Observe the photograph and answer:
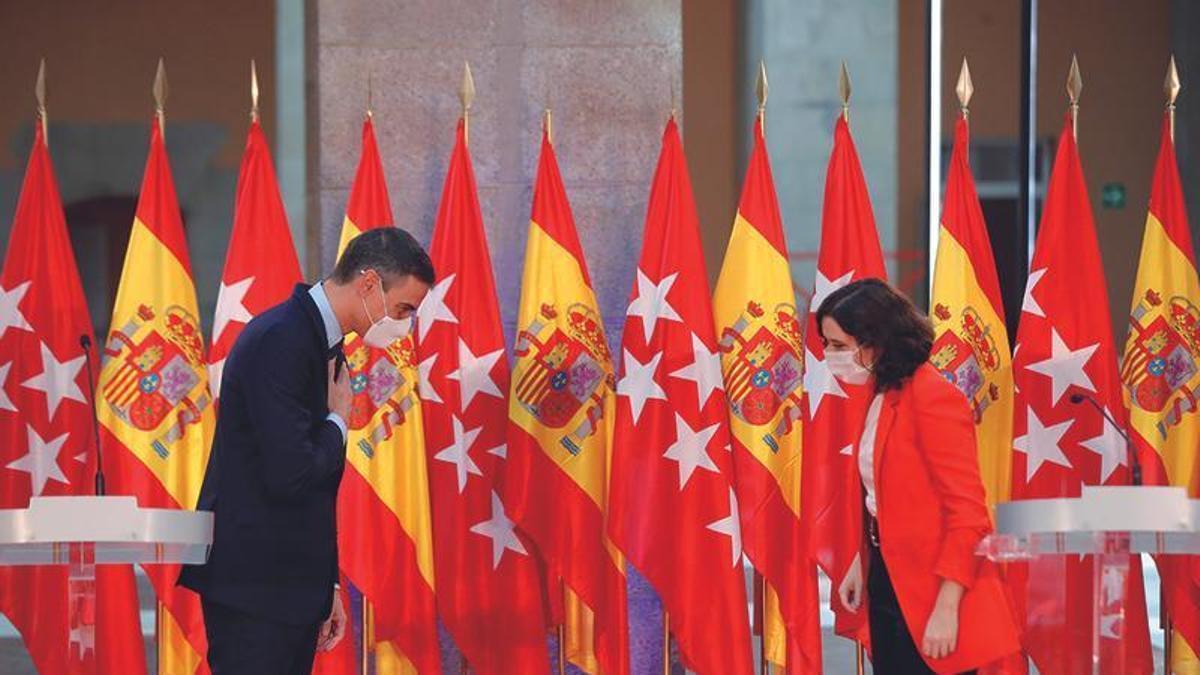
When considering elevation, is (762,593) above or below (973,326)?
below

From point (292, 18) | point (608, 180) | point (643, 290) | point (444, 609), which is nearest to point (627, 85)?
point (608, 180)

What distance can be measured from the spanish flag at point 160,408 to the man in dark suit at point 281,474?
186 centimetres

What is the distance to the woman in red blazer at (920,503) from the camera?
13.5 ft

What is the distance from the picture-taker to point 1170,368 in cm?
629

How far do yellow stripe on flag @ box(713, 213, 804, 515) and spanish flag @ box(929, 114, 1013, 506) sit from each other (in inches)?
18.4

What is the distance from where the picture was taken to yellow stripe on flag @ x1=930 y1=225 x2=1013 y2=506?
20.3 feet

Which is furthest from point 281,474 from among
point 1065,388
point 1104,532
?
point 1065,388

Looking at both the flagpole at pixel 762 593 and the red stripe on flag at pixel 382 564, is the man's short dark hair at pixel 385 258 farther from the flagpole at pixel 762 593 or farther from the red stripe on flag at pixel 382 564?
the flagpole at pixel 762 593

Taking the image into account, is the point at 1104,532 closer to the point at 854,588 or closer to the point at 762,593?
the point at 854,588

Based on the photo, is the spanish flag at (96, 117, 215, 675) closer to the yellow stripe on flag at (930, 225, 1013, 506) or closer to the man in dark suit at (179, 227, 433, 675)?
the man in dark suit at (179, 227, 433, 675)

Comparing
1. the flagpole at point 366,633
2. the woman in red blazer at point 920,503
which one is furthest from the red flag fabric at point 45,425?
the woman in red blazer at point 920,503

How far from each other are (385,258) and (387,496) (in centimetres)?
190

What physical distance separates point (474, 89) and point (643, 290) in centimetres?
85

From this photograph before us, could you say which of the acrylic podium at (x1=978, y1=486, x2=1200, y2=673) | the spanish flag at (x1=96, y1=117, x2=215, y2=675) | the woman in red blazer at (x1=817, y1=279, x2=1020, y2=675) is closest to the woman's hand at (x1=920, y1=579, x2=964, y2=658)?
the woman in red blazer at (x1=817, y1=279, x2=1020, y2=675)
